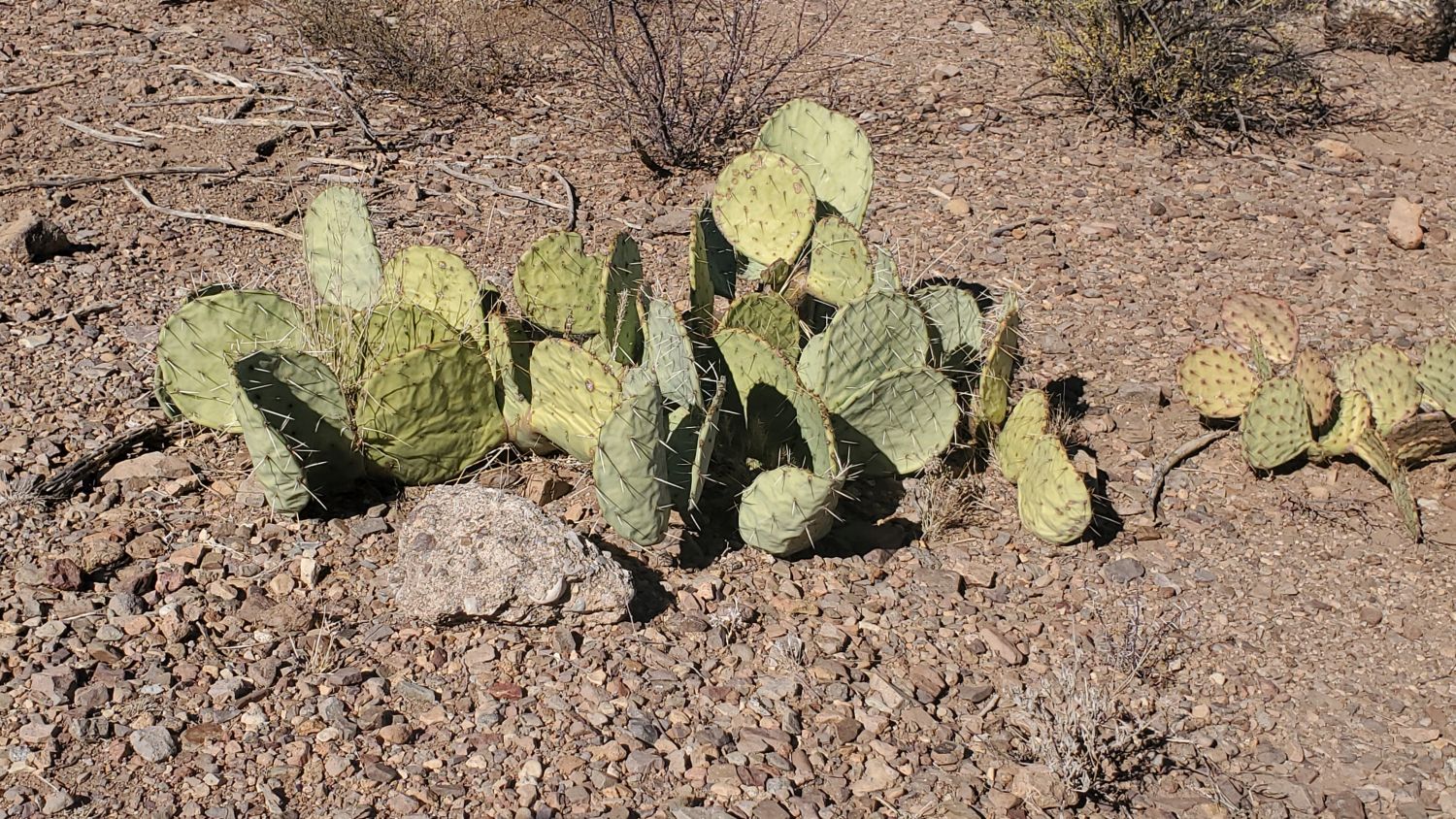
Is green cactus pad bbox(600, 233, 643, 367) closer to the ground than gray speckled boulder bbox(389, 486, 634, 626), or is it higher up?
higher up

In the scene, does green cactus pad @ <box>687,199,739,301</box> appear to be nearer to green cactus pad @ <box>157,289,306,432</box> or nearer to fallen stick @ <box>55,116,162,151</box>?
green cactus pad @ <box>157,289,306,432</box>

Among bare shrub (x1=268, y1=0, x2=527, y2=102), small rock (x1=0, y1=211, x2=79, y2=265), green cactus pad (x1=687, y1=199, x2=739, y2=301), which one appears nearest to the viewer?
green cactus pad (x1=687, y1=199, x2=739, y2=301)

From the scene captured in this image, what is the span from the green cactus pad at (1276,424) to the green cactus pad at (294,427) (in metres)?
2.71

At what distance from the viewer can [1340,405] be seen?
4.46 meters

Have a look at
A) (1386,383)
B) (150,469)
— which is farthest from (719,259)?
(1386,383)

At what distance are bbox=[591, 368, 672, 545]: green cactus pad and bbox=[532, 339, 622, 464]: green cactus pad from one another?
0.07 m

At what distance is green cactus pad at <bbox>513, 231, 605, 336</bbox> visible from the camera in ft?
13.6

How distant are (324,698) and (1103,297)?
3.46 meters

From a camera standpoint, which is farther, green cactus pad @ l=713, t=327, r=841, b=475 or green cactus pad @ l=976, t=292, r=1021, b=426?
green cactus pad @ l=976, t=292, r=1021, b=426

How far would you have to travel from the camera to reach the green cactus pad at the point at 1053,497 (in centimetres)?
386

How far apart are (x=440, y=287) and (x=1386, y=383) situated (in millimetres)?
3038

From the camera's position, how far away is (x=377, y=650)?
3463 millimetres

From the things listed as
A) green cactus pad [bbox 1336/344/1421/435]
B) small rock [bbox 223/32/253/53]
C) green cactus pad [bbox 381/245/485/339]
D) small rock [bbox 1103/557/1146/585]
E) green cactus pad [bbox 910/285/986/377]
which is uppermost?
green cactus pad [bbox 381/245/485/339]

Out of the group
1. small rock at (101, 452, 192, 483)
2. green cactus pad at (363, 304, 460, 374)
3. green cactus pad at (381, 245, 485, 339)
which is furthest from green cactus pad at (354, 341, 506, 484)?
small rock at (101, 452, 192, 483)
